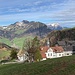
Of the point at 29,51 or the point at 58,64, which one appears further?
the point at 29,51

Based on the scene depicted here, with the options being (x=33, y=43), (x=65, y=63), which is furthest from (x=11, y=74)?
(x=33, y=43)

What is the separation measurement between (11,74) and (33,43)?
60397 millimetres

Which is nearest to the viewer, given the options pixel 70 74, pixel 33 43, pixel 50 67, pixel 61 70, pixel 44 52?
pixel 70 74

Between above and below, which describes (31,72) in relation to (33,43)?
below

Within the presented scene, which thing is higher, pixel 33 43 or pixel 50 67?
pixel 33 43

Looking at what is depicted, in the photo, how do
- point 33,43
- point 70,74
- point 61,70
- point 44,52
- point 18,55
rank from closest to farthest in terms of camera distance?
point 70,74, point 61,70, point 33,43, point 44,52, point 18,55

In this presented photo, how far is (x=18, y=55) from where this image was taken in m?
151

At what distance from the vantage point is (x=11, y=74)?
41594 millimetres

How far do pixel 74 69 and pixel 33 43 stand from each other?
63.4 m

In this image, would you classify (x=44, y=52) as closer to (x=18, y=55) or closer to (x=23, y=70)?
(x=18, y=55)

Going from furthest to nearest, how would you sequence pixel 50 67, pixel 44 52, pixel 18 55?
pixel 18 55, pixel 44 52, pixel 50 67

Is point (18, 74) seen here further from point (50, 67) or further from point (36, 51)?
point (36, 51)

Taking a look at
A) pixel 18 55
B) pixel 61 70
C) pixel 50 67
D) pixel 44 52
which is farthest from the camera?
pixel 18 55

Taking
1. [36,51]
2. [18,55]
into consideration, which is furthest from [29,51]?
[18,55]
